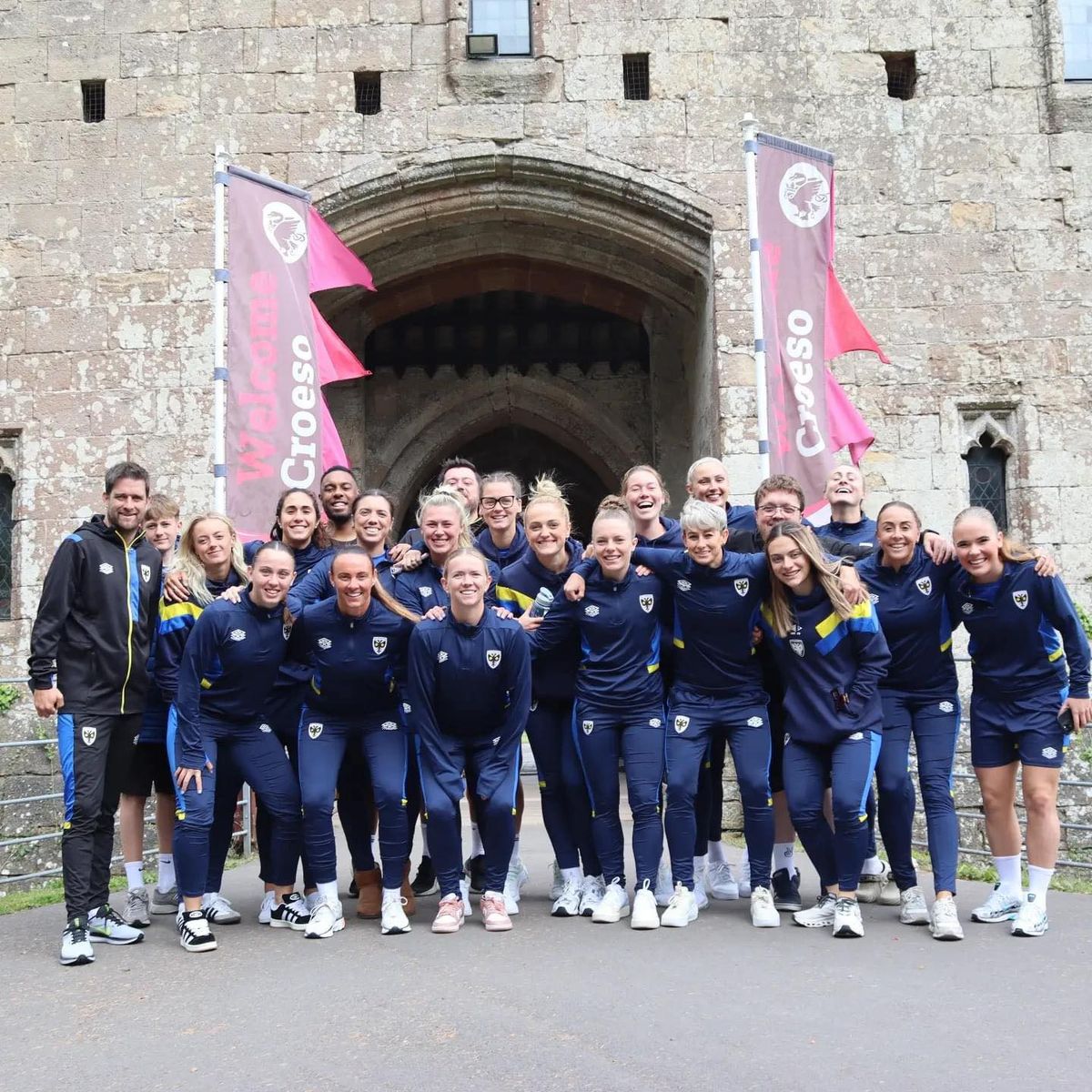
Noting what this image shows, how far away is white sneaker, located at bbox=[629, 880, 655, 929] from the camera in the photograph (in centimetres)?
482

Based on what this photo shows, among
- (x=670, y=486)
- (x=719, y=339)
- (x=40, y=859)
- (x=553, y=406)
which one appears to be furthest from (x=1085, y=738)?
(x=40, y=859)

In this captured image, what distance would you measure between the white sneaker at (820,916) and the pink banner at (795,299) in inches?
142

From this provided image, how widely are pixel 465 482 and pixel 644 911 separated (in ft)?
7.04

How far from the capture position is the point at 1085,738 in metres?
9.27

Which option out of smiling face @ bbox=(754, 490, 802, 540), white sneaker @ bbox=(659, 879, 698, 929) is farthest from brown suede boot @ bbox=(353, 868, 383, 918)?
smiling face @ bbox=(754, 490, 802, 540)

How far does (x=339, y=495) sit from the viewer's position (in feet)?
19.3

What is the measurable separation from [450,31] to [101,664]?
676 centimetres

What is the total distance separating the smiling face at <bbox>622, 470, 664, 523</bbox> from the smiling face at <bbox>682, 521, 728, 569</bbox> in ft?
1.80

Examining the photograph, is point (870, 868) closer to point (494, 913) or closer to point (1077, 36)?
point (494, 913)

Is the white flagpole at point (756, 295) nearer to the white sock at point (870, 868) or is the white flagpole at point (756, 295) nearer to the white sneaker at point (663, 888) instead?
the white sock at point (870, 868)

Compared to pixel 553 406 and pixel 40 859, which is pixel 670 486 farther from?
pixel 40 859

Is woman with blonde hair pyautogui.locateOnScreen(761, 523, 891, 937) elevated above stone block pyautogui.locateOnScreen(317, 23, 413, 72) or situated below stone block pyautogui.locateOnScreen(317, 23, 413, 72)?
below

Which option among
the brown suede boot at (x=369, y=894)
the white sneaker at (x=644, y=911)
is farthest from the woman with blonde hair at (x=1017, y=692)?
the brown suede boot at (x=369, y=894)

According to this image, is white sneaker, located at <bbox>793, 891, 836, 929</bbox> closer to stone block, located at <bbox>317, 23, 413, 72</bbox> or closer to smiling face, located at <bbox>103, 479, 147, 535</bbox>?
smiling face, located at <bbox>103, 479, 147, 535</bbox>
